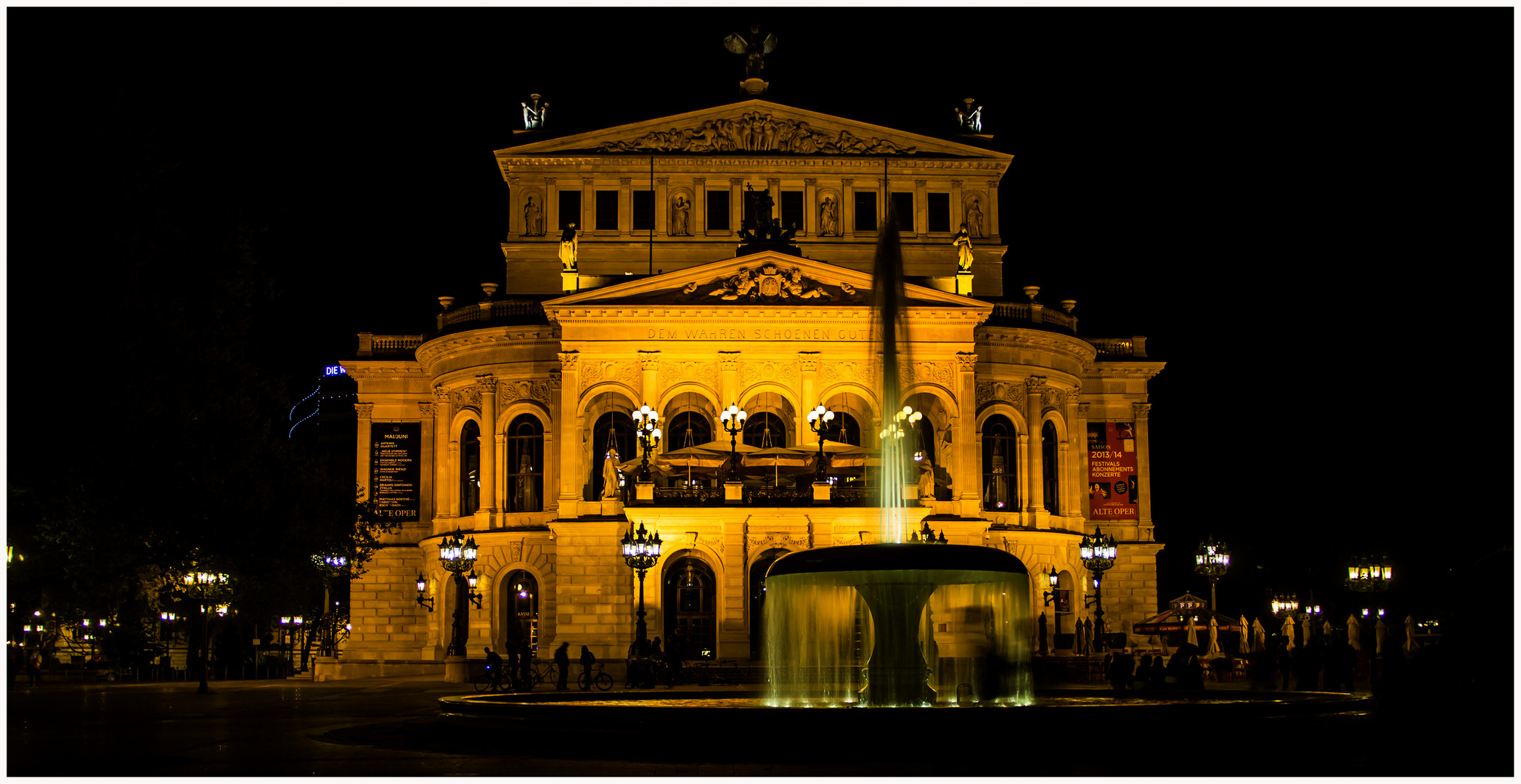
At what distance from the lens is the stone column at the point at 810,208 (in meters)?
56.9

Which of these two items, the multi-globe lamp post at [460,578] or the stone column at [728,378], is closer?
the multi-globe lamp post at [460,578]

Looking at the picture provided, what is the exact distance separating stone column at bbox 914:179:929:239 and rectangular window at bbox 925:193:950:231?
11cm

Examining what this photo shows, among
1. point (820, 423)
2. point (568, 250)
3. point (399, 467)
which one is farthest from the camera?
point (399, 467)

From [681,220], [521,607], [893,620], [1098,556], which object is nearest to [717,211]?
[681,220]

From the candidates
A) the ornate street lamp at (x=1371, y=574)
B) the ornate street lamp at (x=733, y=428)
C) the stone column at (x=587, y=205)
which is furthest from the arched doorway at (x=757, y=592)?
the ornate street lamp at (x=1371, y=574)

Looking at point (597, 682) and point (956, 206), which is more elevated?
point (956, 206)

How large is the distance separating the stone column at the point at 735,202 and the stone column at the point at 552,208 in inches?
244

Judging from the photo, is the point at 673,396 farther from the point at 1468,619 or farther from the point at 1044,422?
the point at 1468,619

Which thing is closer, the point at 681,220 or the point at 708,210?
the point at 681,220

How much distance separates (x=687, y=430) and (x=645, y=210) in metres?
9.88

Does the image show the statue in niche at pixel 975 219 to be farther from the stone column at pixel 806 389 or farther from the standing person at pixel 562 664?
the standing person at pixel 562 664

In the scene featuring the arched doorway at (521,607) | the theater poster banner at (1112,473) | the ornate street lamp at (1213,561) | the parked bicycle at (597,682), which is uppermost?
the theater poster banner at (1112,473)

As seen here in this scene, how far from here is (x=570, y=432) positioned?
1945 inches

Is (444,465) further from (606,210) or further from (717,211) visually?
(717,211)
